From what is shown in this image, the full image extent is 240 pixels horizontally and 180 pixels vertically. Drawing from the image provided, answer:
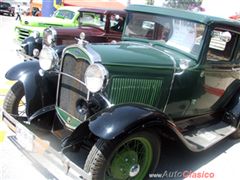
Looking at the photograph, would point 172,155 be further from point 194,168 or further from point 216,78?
point 216,78

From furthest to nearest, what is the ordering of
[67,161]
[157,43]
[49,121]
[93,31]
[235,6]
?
[235,6] < [93,31] < [157,43] < [49,121] < [67,161]

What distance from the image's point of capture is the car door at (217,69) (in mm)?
4125

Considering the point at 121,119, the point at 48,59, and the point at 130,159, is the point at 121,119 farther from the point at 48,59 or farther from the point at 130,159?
the point at 48,59

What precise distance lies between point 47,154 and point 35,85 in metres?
0.98

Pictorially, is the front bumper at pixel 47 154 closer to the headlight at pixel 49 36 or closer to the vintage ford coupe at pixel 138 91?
the vintage ford coupe at pixel 138 91

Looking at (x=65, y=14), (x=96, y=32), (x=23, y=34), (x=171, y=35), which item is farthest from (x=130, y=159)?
(x=65, y=14)

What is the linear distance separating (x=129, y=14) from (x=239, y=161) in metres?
2.54

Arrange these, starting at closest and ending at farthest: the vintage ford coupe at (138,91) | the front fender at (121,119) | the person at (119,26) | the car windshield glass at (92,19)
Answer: the front fender at (121,119)
the vintage ford coupe at (138,91)
the person at (119,26)
the car windshield glass at (92,19)

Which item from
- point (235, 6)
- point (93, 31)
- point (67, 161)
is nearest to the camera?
point (67, 161)

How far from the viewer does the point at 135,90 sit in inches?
139

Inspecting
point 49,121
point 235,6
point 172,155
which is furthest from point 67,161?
point 235,6

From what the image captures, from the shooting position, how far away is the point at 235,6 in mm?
22188

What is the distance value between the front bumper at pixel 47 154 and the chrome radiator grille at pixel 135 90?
30.9 inches

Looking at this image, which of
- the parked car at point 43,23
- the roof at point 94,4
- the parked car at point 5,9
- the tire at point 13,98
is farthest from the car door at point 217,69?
the parked car at point 5,9
